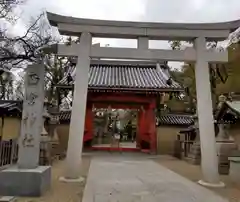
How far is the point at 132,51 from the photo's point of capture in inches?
382

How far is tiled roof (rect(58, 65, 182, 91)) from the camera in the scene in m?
20.3

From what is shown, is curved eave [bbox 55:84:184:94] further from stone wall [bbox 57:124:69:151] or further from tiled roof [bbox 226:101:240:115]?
tiled roof [bbox 226:101:240:115]

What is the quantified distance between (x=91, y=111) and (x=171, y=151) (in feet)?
19.4

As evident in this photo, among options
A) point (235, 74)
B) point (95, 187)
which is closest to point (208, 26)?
point (95, 187)

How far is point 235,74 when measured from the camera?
64.6ft

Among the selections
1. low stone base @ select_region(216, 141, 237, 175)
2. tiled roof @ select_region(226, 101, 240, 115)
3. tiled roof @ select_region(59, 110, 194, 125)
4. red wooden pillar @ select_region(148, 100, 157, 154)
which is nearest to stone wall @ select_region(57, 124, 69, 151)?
tiled roof @ select_region(59, 110, 194, 125)

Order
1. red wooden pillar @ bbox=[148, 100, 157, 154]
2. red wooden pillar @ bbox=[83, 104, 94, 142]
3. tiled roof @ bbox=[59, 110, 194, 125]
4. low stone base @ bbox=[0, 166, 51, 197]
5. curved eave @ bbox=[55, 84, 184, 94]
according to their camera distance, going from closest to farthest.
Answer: low stone base @ bbox=[0, 166, 51, 197] < curved eave @ bbox=[55, 84, 184, 94] < red wooden pillar @ bbox=[148, 100, 157, 154] < red wooden pillar @ bbox=[83, 104, 94, 142] < tiled roof @ bbox=[59, 110, 194, 125]

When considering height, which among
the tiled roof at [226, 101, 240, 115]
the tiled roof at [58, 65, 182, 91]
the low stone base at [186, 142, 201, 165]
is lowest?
the low stone base at [186, 142, 201, 165]

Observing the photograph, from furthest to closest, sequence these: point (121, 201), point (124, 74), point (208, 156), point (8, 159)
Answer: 1. point (124, 74)
2. point (8, 159)
3. point (208, 156)
4. point (121, 201)

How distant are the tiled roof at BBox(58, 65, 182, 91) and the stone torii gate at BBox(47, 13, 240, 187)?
10335 mm

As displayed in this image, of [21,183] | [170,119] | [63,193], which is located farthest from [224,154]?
[170,119]

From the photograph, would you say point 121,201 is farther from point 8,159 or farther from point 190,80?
point 190,80

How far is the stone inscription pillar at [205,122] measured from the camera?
9109 mm

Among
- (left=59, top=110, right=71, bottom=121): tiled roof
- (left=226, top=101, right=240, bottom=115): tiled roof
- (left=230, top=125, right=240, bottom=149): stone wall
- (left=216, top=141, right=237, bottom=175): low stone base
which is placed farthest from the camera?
(left=59, top=110, right=71, bottom=121): tiled roof
